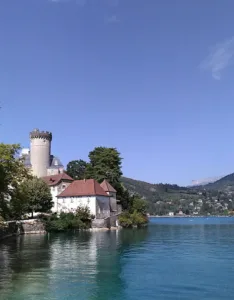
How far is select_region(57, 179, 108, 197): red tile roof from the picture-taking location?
233 feet

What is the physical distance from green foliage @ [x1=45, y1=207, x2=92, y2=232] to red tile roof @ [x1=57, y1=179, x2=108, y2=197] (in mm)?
3321

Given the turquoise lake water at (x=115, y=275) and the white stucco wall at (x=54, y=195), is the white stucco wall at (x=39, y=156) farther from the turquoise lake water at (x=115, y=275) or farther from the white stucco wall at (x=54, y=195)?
the turquoise lake water at (x=115, y=275)

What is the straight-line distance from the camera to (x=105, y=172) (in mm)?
80125

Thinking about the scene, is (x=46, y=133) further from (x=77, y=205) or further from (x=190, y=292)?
(x=190, y=292)

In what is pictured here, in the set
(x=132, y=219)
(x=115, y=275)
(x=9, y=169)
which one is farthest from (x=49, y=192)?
(x=115, y=275)

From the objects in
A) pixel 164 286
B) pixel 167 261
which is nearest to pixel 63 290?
pixel 164 286

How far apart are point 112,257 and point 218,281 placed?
11364 millimetres

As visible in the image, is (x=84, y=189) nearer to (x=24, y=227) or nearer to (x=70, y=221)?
(x=70, y=221)

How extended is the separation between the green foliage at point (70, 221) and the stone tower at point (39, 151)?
2696 centimetres

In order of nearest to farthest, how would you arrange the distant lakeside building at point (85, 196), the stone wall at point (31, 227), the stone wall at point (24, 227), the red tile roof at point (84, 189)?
the stone wall at point (24, 227), the stone wall at point (31, 227), the distant lakeside building at point (85, 196), the red tile roof at point (84, 189)

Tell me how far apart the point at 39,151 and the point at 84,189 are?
25.2 metres

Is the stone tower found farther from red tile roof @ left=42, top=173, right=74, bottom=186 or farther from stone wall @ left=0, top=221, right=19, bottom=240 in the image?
stone wall @ left=0, top=221, right=19, bottom=240

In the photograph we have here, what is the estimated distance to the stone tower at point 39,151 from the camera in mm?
92750

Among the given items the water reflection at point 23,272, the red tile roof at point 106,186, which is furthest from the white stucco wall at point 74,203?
the water reflection at point 23,272
